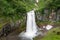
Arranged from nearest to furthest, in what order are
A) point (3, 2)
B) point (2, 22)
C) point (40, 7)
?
point (3, 2), point (2, 22), point (40, 7)

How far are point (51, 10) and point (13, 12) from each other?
10312 mm

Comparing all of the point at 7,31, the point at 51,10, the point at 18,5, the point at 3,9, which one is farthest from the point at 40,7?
the point at 3,9

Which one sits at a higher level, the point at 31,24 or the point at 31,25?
the point at 31,24

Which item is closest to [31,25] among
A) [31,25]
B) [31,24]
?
[31,25]

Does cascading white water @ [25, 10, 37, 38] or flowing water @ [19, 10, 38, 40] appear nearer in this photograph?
flowing water @ [19, 10, 38, 40]

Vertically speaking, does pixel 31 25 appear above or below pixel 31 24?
below

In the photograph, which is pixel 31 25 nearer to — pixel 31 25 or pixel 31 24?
pixel 31 25

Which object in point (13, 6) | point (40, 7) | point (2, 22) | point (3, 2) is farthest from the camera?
point (40, 7)

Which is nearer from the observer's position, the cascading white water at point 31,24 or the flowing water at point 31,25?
the flowing water at point 31,25

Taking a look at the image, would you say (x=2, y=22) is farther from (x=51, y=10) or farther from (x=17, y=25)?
(x=51, y=10)

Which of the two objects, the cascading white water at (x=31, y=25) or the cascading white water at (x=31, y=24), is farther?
the cascading white water at (x=31, y=24)

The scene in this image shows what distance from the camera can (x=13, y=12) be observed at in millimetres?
17375

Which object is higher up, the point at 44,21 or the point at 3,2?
the point at 3,2

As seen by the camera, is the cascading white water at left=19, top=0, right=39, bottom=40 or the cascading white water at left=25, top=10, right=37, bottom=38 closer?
the cascading white water at left=19, top=0, right=39, bottom=40
